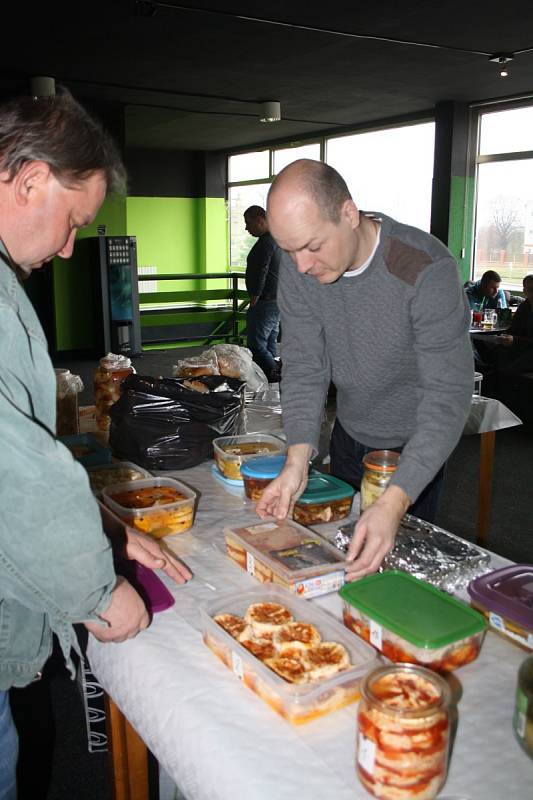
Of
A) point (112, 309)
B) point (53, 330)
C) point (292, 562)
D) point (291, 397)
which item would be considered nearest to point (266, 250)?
point (112, 309)

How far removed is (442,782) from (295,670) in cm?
23

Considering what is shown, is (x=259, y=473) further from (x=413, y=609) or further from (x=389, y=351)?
(x=413, y=609)

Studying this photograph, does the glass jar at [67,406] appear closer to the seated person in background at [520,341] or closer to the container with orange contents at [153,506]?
the container with orange contents at [153,506]

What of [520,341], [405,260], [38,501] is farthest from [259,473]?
[520,341]

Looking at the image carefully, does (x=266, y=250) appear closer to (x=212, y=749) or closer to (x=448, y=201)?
(x=448, y=201)

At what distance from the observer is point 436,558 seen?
3.91ft

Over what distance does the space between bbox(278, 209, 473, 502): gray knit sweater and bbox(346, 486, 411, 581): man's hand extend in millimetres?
61

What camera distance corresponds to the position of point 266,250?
5.38 meters

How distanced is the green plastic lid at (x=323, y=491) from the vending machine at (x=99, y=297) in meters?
6.17

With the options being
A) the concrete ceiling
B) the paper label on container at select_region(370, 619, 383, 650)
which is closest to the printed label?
the paper label on container at select_region(370, 619, 383, 650)

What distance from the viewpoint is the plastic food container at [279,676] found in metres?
0.87

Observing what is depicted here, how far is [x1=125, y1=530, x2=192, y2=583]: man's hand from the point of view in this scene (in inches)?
47.1

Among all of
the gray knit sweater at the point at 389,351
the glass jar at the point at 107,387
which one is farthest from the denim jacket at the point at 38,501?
the glass jar at the point at 107,387

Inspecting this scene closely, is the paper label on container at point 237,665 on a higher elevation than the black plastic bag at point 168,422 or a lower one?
lower
